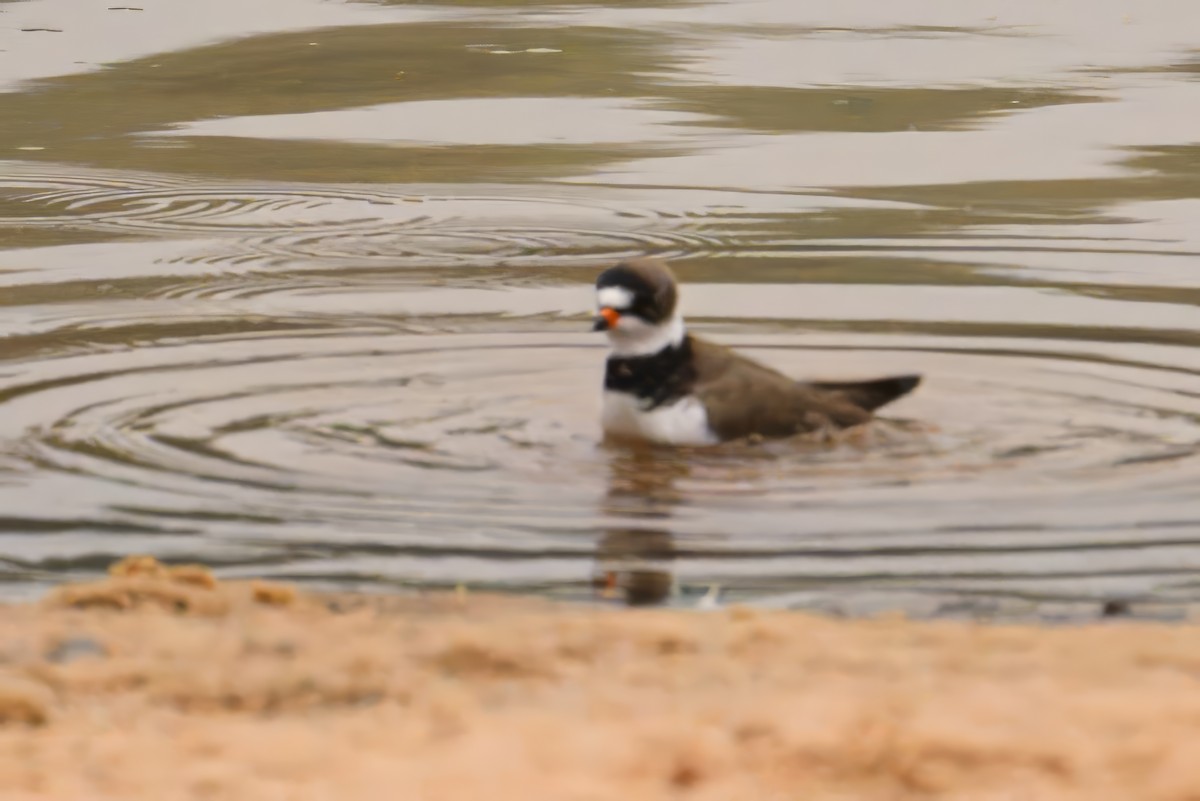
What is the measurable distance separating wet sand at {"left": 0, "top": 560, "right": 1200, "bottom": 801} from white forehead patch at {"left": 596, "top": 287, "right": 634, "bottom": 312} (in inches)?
112

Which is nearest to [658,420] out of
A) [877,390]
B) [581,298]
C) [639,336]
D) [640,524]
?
[639,336]

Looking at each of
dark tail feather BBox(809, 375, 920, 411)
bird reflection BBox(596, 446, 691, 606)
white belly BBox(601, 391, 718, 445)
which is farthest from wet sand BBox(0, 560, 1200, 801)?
dark tail feather BBox(809, 375, 920, 411)

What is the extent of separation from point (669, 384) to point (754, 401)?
0.38m

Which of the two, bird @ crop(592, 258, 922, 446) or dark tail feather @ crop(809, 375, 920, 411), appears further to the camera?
Result: dark tail feather @ crop(809, 375, 920, 411)

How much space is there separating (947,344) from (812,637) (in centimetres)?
580

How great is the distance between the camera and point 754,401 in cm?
1023

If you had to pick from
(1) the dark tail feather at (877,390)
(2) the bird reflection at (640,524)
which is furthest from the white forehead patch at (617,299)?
(1) the dark tail feather at (877,390)

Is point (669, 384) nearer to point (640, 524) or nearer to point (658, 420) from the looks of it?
point (658, 420)

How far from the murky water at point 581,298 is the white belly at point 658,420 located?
0.36ft

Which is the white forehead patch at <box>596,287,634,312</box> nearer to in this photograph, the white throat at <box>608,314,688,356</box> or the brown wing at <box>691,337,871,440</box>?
the white throat at <box>608,314,688,356</box>

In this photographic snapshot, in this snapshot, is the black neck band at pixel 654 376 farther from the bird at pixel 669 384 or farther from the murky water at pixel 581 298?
the murky water at pixel 581 298

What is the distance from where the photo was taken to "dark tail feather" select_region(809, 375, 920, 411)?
10617 millimetres

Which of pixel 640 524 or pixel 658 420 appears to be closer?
pixel 640 524

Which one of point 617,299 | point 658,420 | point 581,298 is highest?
point 617,299
